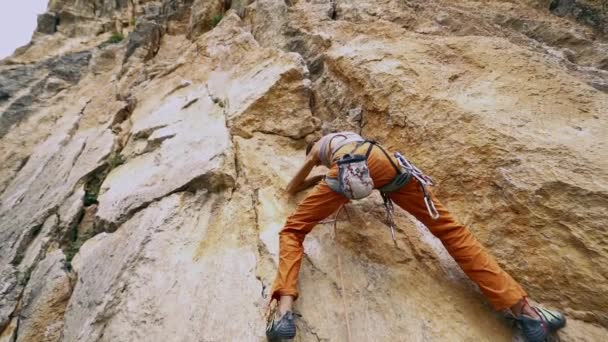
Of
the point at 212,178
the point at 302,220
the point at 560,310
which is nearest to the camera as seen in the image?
the point at 560,310

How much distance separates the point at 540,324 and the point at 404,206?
1.40m

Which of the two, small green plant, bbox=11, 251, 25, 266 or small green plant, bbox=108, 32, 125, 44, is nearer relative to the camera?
small green plant, bbox=11, 251, 25, 266

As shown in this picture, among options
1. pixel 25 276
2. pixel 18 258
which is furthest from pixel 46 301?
pixel 18 258

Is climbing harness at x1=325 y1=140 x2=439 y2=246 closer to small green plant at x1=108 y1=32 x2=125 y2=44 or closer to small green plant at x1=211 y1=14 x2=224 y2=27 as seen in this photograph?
small green plant at x1=211 y1=14 x2=224 y2=27

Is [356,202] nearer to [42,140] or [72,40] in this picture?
[42,140]

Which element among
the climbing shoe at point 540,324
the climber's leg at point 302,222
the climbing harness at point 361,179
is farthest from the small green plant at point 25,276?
the climbing shoe at point 540,324

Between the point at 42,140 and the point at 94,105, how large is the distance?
61.0 inches

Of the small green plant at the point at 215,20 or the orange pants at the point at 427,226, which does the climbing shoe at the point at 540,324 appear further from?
the small green plant at the point at 215,20

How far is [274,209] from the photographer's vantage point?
4.16 metres

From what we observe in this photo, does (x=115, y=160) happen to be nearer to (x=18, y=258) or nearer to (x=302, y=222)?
(x=18, y=258)

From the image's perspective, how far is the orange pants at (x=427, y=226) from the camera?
2.82 meters

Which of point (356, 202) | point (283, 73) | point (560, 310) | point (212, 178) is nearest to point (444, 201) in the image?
point (356, 202)

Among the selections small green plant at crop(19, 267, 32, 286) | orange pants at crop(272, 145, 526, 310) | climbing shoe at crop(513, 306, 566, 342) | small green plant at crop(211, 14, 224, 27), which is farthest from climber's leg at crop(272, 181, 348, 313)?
small green plant at crop(211, 14, 224, 27)

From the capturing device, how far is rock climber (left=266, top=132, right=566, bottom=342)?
2.75m
